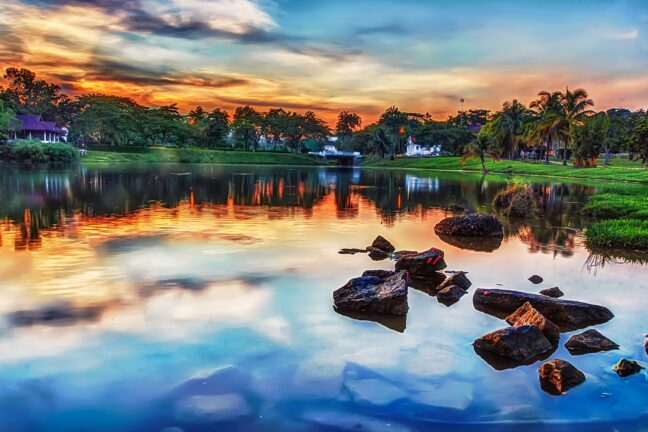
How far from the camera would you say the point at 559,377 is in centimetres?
880

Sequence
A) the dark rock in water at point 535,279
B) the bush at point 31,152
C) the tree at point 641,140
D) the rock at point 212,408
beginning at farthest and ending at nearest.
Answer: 1. the bush at point 31,152
2. the tree at point 641,140
3. the dark rock in water at point 535,279
4. the rock at point 212,408

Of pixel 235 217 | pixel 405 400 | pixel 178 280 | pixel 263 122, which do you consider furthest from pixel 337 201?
pixel 263 122

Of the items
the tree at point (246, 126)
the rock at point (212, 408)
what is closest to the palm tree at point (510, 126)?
the tree at point (246, 126)

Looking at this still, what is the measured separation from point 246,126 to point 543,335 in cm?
13878

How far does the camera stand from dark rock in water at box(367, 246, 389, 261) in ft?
60.4

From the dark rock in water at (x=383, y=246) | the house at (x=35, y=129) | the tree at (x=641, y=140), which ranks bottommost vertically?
the dark rock in water at (x=383, y=246)

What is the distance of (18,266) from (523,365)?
14.7m

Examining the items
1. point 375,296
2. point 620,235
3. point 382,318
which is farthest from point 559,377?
point 620,235

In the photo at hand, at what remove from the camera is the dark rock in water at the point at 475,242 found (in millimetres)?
21000

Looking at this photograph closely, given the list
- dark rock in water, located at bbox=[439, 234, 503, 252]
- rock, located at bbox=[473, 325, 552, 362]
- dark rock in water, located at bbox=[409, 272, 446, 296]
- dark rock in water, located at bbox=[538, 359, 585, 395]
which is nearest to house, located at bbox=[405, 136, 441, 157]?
dark rock in water, located at bbox=[439, 234, 503, 252]

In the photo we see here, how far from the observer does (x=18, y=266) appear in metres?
15.9

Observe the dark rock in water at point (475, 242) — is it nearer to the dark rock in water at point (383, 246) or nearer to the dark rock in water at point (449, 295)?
the dark rock in water at point (383, 246)

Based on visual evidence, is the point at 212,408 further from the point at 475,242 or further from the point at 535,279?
the point at 475,242

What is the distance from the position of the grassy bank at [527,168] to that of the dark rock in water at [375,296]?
5377 cm
